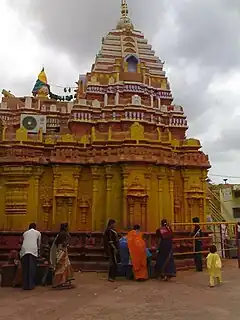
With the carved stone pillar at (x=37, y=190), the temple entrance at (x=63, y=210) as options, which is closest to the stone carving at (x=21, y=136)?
the carved stone pillar at (x=37, y=190)

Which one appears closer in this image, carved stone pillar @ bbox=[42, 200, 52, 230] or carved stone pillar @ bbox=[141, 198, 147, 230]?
carved stone pillar @ bbox=[141, 198, 147, 230]

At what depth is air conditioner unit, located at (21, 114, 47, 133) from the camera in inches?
971

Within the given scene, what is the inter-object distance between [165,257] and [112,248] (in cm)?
159

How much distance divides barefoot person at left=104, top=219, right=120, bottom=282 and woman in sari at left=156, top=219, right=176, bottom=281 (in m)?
1.27

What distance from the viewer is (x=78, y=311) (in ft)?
23.6

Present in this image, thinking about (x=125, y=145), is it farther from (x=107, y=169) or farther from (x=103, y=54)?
(x=103, y=54)

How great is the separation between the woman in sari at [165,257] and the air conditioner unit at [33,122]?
15.5 meters

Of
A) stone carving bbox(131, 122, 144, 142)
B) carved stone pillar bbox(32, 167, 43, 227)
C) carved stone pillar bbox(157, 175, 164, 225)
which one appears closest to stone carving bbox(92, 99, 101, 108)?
stone carving bbox(131, 122, 144, 142)

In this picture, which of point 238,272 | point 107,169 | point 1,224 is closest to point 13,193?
point 1,224

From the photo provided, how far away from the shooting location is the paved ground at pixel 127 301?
22.5 ft

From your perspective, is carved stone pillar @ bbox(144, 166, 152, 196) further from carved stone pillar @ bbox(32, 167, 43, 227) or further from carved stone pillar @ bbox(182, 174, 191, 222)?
carved stone pillar @ bbox(32, 167, 43, 227)

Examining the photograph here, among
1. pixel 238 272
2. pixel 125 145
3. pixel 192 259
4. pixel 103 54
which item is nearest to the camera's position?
pixel 238 272

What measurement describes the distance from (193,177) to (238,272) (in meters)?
8.24

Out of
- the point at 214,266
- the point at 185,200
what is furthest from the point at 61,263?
the point at 185,200
